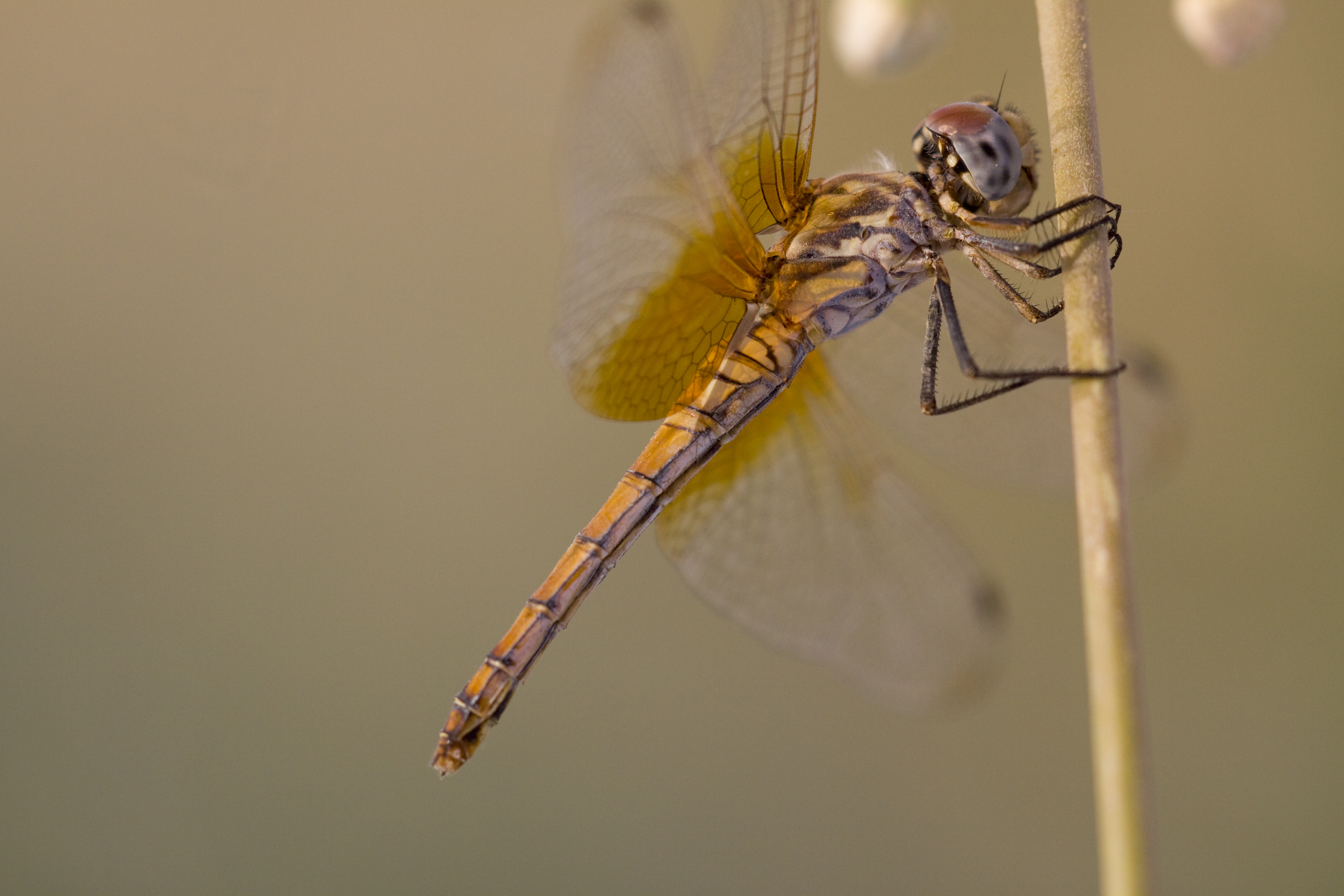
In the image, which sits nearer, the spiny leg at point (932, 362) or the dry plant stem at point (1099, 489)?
the dry plant stem at point (1099, 489)

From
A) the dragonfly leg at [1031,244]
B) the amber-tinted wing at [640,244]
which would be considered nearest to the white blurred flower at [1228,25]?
the dragonfly leg at [1031,244]

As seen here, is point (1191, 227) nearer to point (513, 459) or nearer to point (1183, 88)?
point (1183, 88)

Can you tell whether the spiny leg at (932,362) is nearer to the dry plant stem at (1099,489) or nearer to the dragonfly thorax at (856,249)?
the dragonfly thorax at (856,249)

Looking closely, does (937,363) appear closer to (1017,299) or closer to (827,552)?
(1017,299)

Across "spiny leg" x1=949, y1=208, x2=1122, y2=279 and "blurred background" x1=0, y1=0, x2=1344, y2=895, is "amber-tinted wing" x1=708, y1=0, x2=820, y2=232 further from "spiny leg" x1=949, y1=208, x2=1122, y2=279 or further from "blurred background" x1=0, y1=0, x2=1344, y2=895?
"blurred background" x1=0, y1=0, x2=1344, y2=895

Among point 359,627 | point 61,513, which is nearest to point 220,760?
point 359,627

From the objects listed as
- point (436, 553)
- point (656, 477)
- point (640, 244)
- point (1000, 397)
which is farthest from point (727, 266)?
point (436, 553)
